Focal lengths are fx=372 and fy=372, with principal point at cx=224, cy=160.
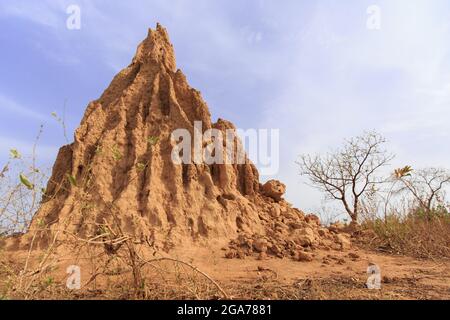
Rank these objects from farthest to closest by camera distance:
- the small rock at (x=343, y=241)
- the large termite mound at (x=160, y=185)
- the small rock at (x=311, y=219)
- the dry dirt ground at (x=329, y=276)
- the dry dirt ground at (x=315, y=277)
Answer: the small rock at (x=311, y=219) → the small rock at (x=343, y=241) → the large termite mound at (x=160, y=185) → the dry dirt ground at (x=329, y=276) → the dry dirt ground at (x=315, y=277)

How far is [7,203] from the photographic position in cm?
339

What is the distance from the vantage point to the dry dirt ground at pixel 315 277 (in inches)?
138

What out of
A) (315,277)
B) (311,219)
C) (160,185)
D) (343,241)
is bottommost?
(315,277)

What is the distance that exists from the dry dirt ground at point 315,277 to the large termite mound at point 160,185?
452 mm

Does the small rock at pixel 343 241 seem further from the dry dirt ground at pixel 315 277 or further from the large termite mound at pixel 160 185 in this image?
the dry dirt ground at pixel 315 277

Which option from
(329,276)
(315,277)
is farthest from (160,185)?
(329,276)

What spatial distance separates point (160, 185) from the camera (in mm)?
6605

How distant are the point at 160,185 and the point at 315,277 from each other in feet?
10.3

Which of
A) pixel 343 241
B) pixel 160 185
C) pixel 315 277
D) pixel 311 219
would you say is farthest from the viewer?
pixel 311 219

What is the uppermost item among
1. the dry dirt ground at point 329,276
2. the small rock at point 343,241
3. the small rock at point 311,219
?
the small rock at point 311,219

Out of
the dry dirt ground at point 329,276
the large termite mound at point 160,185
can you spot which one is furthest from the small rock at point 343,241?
the dry dirt ground at point 329,276

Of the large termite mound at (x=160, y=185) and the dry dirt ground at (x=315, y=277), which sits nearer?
the dry dirt ground at (x=315, y=277)

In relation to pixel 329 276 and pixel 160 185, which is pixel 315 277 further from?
pixel 160 185
